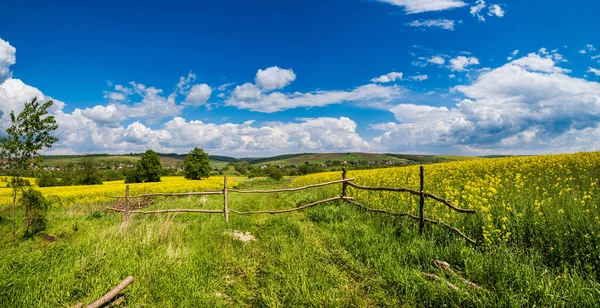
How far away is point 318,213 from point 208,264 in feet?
15.7

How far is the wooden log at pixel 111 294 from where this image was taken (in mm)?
3350

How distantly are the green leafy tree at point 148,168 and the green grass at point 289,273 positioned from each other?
42919 millimetres

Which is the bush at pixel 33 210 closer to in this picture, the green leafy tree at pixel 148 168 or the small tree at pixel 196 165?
the green leafy tree at pixel 148 168

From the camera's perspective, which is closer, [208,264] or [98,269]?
[98,269]

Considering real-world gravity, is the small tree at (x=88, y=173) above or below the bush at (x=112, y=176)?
above

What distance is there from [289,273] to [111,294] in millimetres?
2453

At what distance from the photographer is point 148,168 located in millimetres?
44219

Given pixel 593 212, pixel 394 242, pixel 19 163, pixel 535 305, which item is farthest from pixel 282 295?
pixel 19 163

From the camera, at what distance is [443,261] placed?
4.34 m

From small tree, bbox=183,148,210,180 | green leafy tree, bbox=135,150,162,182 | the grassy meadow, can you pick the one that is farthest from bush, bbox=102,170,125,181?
the grassy meadow

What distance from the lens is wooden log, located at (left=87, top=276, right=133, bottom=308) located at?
335cm

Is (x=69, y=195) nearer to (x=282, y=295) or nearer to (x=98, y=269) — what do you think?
(x=98, y=269)

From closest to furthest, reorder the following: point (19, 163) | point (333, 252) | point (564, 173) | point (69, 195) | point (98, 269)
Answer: point (98, 269) < point (333, 252) < point (19, 163) < point (564, 173) < point (69, 195)

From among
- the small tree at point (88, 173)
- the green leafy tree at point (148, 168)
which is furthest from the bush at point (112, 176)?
the green leafy tree at point (148, 168)
